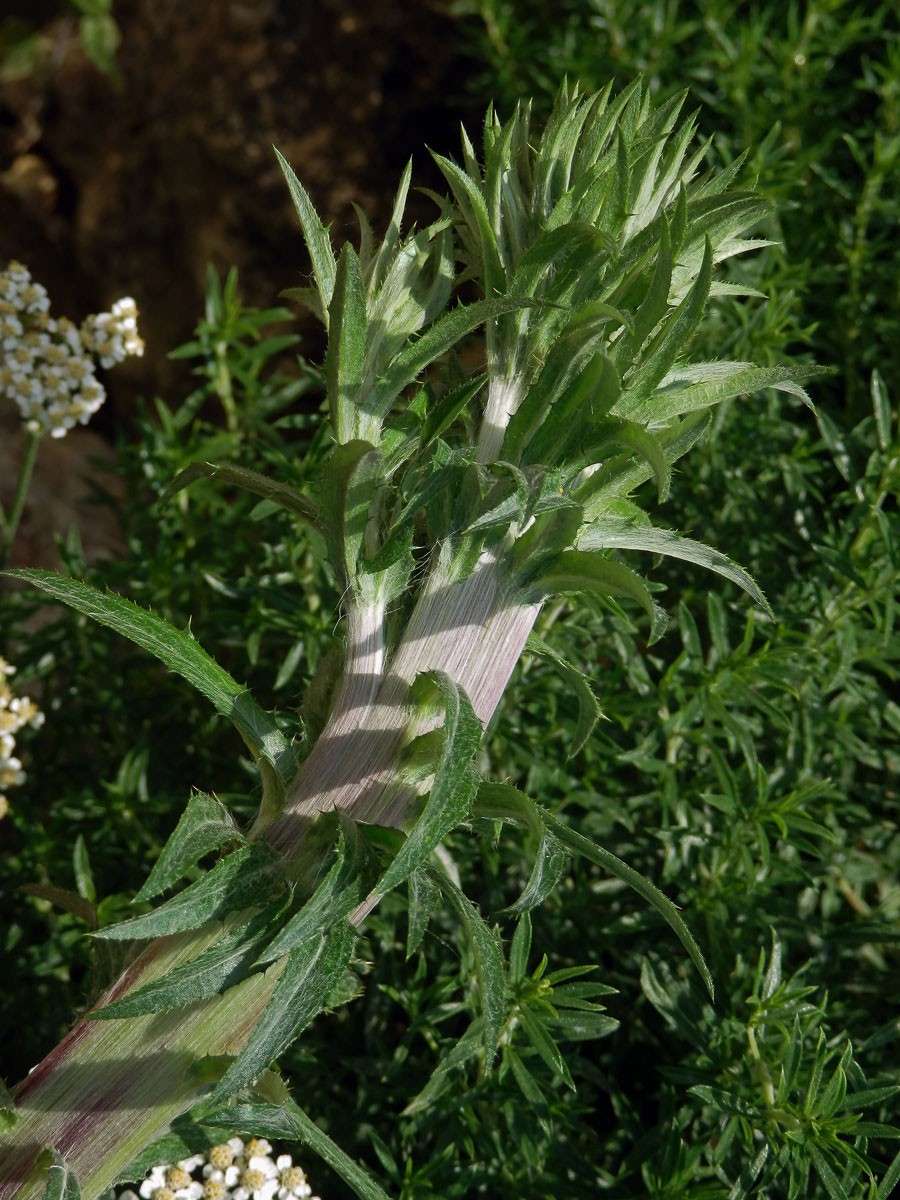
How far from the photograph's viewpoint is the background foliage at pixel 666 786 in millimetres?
1478

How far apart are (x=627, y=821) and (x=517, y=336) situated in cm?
88

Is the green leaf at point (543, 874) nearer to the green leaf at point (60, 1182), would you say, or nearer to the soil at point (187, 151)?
the green leaf at point (60, 1182)

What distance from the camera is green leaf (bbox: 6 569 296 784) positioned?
1011 millimetres

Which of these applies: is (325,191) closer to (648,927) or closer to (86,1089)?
(648,927)

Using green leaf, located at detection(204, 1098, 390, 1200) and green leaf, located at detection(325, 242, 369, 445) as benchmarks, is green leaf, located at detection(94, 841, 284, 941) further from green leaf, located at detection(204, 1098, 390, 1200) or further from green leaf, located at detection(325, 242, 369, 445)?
green leaf, located at detection(325, 242, 369, 445)

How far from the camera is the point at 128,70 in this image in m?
3.40

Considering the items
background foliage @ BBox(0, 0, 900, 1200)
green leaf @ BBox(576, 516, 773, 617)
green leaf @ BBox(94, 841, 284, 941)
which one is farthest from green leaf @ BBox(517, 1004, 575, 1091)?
green leaf @ BBox(576, 516, 773, 617)

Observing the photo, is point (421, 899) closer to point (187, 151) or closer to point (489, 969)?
point (489, 969)

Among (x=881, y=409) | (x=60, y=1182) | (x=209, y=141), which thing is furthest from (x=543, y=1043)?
(x=209, y=141)

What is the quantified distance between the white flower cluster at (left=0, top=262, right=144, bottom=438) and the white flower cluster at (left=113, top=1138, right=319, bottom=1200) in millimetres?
1102

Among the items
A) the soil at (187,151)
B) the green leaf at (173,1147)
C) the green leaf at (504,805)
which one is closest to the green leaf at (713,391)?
the green leaf at (504,805)

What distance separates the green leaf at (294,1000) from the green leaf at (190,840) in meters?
0.12

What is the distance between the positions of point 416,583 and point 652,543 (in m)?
0.25

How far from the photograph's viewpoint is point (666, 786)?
167 cm
